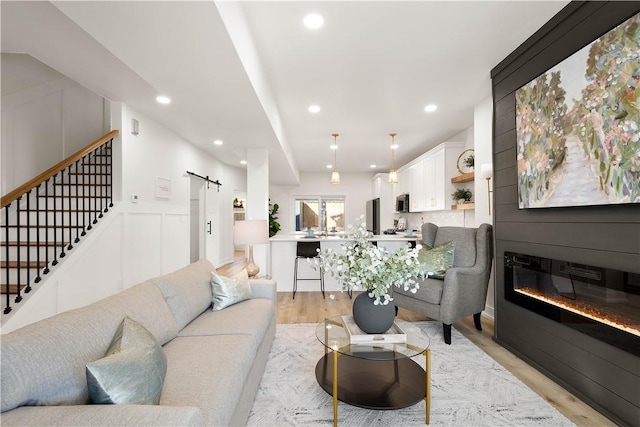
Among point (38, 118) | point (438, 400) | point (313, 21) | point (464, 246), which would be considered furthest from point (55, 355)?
point (38, 118)

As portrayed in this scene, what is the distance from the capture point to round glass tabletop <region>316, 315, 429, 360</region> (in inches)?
69.7

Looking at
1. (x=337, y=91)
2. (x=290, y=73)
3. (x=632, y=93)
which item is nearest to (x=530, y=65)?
(x=632, y=93)

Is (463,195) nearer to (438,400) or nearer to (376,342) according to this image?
(438,400)

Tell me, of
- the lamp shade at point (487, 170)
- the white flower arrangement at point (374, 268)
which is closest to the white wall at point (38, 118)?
the white flower arrangement at point (374, 268)

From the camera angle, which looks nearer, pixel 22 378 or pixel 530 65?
pixel 22 378

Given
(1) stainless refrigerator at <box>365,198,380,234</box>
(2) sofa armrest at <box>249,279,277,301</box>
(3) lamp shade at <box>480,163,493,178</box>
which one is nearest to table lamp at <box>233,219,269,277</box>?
(2) sofa armrest at <box>249,279,277,301</box>

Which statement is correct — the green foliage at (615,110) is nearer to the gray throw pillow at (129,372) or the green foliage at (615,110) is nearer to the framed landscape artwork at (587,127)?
the framed landscape artwork at (587,127)

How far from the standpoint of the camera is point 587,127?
6.28 feet

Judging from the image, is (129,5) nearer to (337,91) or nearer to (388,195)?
(337,91)

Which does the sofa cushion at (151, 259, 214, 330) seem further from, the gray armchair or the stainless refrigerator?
the stainless refrigerator

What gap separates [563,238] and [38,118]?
5727 millimetres

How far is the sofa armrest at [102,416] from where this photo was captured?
35.4 inches

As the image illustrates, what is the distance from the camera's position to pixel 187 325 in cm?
214

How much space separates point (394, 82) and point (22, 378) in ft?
11.3
